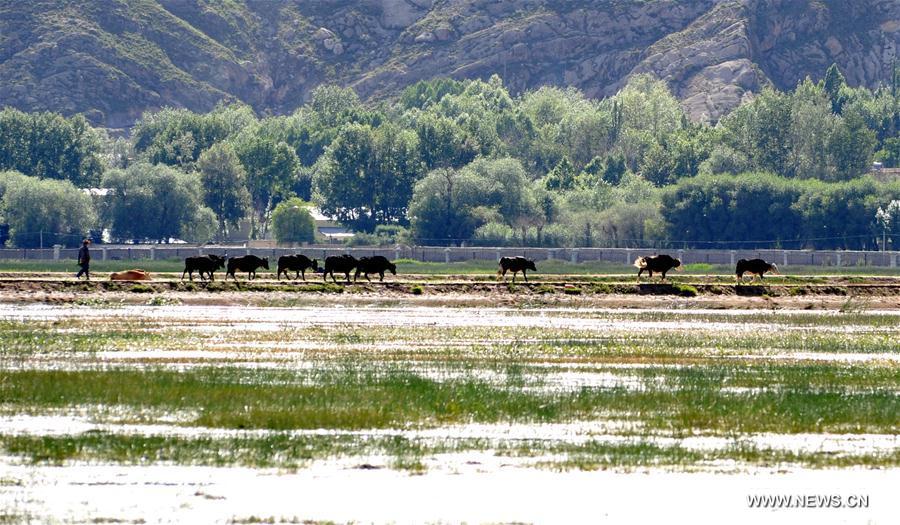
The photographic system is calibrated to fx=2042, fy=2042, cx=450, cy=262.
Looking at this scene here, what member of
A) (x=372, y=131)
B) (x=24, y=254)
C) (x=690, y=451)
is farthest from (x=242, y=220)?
(x=690, y=451)

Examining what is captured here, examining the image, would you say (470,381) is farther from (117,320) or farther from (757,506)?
(117,320)

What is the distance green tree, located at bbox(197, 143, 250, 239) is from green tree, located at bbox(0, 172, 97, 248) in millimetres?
20436

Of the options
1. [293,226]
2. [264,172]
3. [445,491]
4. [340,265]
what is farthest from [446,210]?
[445,491]

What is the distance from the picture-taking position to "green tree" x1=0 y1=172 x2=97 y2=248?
149 metres

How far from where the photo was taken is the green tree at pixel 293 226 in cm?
16450

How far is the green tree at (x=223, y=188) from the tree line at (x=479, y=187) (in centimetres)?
16

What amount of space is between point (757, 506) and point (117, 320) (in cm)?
3250

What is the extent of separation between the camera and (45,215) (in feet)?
494

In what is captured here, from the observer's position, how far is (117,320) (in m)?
56.2

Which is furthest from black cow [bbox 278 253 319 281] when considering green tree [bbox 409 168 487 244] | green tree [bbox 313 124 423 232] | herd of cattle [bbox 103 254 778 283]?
green tree [bbox 313 124 423 232]

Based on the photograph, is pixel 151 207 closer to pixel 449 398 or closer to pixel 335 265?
pixel 335 265

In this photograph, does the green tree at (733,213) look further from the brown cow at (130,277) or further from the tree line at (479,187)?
the brown cow at (130,277)

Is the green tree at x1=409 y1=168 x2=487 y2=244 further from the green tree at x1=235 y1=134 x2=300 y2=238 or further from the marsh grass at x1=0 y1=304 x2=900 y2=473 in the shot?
the marsh grass at x1=0 y1=304 x2=900 y2=473

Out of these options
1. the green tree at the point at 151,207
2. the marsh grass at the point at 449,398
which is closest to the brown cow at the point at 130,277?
the marsh grass at the point at 449,398
